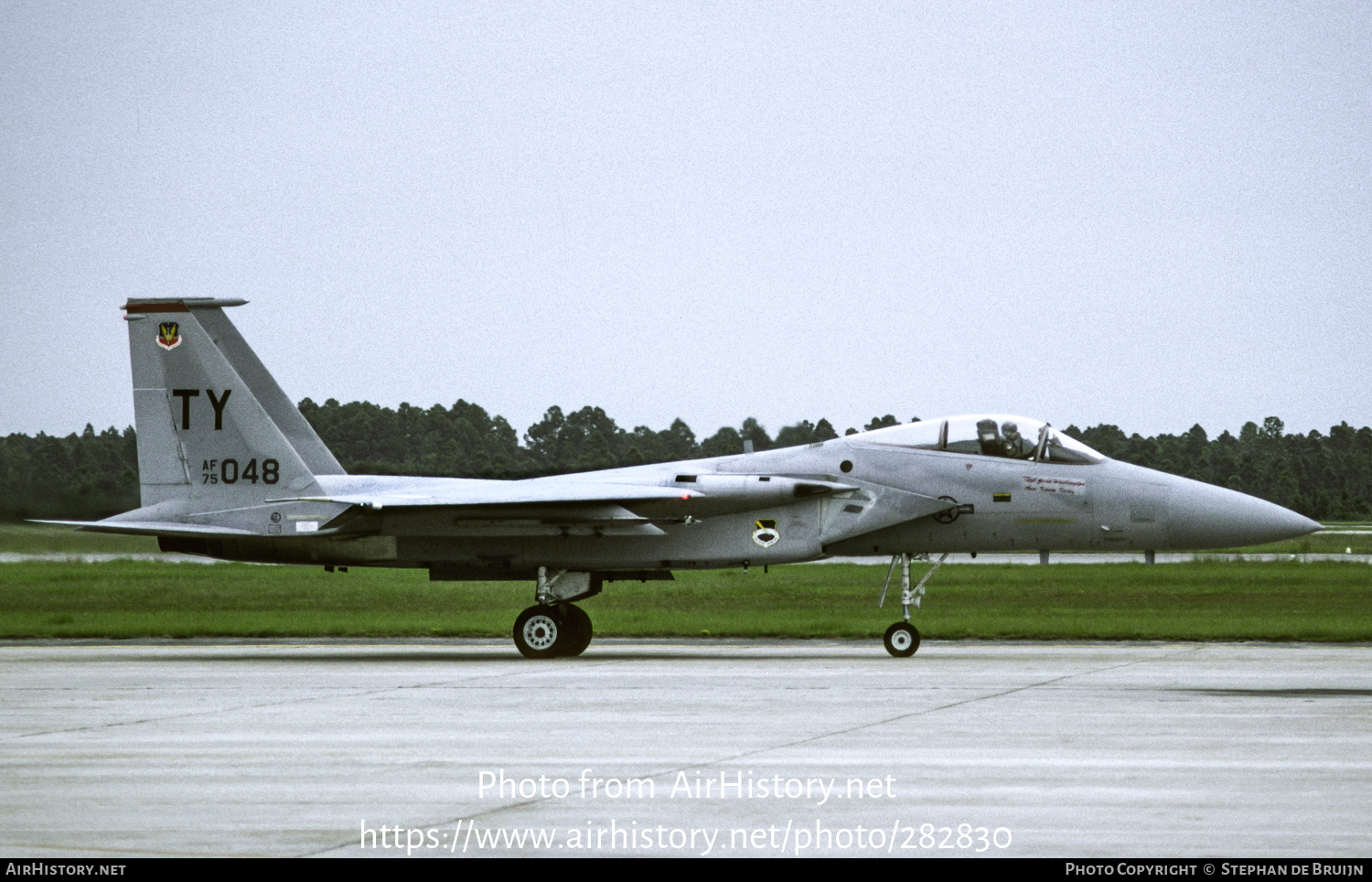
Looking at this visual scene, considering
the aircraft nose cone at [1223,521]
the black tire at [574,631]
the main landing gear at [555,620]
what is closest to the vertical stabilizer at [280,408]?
the main landing gear at [555,620]

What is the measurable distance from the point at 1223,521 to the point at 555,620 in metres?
8.06

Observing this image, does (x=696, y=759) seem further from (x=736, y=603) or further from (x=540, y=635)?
(x=736, y=603)

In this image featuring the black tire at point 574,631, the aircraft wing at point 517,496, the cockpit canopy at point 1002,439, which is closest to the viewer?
the aircraft wing at point 517,496

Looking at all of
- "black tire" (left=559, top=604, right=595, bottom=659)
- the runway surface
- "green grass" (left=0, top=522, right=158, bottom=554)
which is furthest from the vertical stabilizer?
"green grass" (left=0, top=522, right=158, bottom=554)

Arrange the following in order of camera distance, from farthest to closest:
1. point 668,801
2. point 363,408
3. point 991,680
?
point 363,408 < point 991,680 < point 668,801

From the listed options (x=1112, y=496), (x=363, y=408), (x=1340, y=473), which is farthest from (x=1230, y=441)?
(x=1112, y=496)

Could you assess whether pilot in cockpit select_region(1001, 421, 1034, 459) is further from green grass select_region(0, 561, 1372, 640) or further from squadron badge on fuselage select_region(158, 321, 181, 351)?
squadron badge on fuselage select_region(158, 321, 181, 351)

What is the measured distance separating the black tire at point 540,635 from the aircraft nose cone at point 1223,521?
7.46 meters

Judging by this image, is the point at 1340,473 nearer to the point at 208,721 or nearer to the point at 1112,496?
the point at 1112,496

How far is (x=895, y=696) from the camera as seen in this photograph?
1291 centimetres

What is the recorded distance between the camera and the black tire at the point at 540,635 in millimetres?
18125

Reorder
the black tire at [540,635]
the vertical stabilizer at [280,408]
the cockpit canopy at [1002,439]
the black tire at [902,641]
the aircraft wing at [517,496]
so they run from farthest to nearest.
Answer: the vertical stabilizer at [280,408] < the black tire at [540,635] < the cockpit canopy at [1002,439] < the aircraft wing at [517,496] < the black tire at [902,641]

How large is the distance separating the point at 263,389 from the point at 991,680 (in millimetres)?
10924

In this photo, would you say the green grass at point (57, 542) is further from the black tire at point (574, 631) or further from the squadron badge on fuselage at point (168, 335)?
the black tire at point (574, 631)
